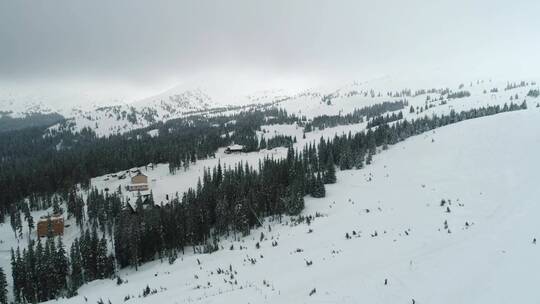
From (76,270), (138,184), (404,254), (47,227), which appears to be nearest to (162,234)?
(76,270)

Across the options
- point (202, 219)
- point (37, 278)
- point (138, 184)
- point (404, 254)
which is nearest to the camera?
point (404, 254)

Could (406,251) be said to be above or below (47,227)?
above

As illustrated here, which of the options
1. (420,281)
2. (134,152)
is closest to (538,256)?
(420,281)

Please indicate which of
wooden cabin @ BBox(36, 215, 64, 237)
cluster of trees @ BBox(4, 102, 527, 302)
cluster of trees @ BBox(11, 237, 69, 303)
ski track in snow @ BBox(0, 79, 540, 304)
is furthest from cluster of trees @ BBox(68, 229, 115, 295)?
wooden cabin @ BBox(36, 215, 64, 237)

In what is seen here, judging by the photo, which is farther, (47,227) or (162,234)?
(47,227)

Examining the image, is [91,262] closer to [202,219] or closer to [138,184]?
[202,219]

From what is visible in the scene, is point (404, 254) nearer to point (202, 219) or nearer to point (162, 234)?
point (202, 219)

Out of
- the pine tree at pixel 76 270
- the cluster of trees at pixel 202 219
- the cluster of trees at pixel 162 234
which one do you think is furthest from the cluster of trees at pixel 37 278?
the cluster of trees at pixel 202 219

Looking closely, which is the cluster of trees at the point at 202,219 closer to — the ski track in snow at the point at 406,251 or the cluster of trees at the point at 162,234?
the cluster of trees at the point at 162,234

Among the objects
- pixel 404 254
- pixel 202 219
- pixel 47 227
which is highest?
pixel 404 254

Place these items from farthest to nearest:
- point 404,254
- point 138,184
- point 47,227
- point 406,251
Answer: point 138,184
point 47,227
point 406,251
point 404,254
